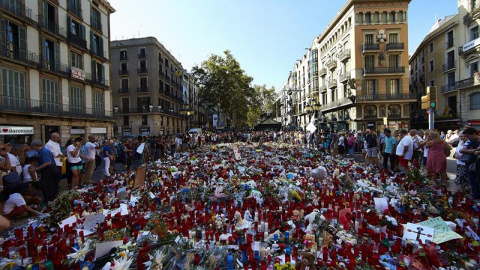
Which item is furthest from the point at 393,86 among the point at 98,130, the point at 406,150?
the point at 98,130

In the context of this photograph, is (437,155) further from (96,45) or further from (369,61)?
(96,45)

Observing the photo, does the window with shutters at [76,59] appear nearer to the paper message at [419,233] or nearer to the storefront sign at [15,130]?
the storefront sign at [15,130]

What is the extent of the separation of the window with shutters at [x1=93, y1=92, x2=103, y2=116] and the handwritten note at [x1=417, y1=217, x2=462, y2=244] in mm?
29738

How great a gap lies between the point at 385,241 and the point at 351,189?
9.60 ft

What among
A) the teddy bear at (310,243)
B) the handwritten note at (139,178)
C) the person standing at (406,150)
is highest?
the person standing at (406,150)

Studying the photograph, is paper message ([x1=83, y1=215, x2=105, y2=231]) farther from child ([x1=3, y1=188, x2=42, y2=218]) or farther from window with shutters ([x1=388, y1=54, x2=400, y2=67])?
window with shutters ([x1=388, y1=54, x2=400, y2=67])

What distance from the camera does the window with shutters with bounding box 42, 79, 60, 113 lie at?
20797mm

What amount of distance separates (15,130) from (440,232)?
23.5m

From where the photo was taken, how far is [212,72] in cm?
4488

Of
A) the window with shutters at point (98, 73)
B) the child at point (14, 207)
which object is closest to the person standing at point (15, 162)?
the child at point (14, 207)

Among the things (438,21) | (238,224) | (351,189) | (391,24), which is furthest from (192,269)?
(438,21)

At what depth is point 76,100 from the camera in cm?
2450

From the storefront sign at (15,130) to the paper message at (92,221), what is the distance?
18253 mm

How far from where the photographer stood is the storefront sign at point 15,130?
1680 cm
